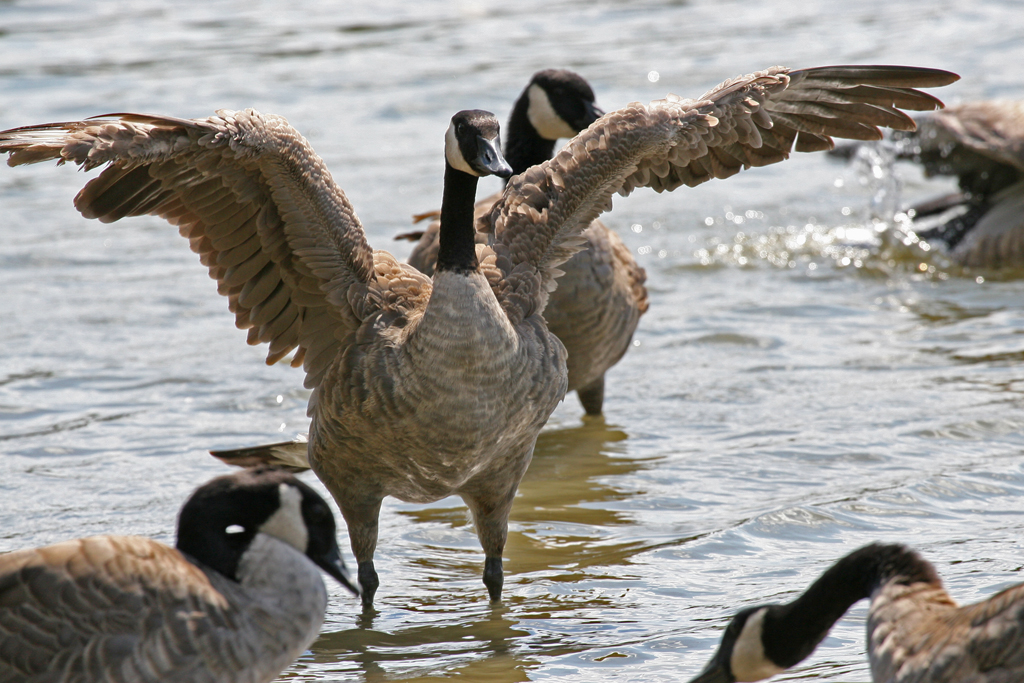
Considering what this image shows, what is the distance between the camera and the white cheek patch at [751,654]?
13.9 feet

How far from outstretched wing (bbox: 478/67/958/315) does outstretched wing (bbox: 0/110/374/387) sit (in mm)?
786

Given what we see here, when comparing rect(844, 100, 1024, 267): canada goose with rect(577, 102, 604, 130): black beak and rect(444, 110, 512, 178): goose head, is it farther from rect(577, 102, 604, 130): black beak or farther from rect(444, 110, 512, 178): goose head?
rect(444, 110, 512, 178): goose head

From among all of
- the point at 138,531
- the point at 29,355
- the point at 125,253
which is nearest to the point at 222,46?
Result: the point at 125,253

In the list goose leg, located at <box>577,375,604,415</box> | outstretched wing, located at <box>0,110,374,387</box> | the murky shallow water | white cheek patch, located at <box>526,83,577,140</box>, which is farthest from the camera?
white cheek patch, located at <box>526,83,577,140</box>

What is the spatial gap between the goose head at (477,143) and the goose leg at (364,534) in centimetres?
156

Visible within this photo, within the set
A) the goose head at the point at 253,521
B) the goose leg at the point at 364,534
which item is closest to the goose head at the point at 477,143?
the goose leg at the point at 364,534

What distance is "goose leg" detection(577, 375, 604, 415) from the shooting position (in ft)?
26.5

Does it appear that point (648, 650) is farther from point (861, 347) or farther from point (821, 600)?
point (861, 347)

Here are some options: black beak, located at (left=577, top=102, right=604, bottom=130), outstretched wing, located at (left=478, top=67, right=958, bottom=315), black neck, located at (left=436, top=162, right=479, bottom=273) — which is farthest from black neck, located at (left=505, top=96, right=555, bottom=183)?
black neck, located at (left=436, top=162, right=479, bottom=273)

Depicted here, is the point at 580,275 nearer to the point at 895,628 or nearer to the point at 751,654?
the point at 751,654

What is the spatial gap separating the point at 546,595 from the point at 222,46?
1528 centimetres

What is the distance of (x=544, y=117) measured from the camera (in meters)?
8.39

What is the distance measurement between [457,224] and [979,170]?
732 centimetres

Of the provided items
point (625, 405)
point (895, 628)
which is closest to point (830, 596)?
point (895, 628)
